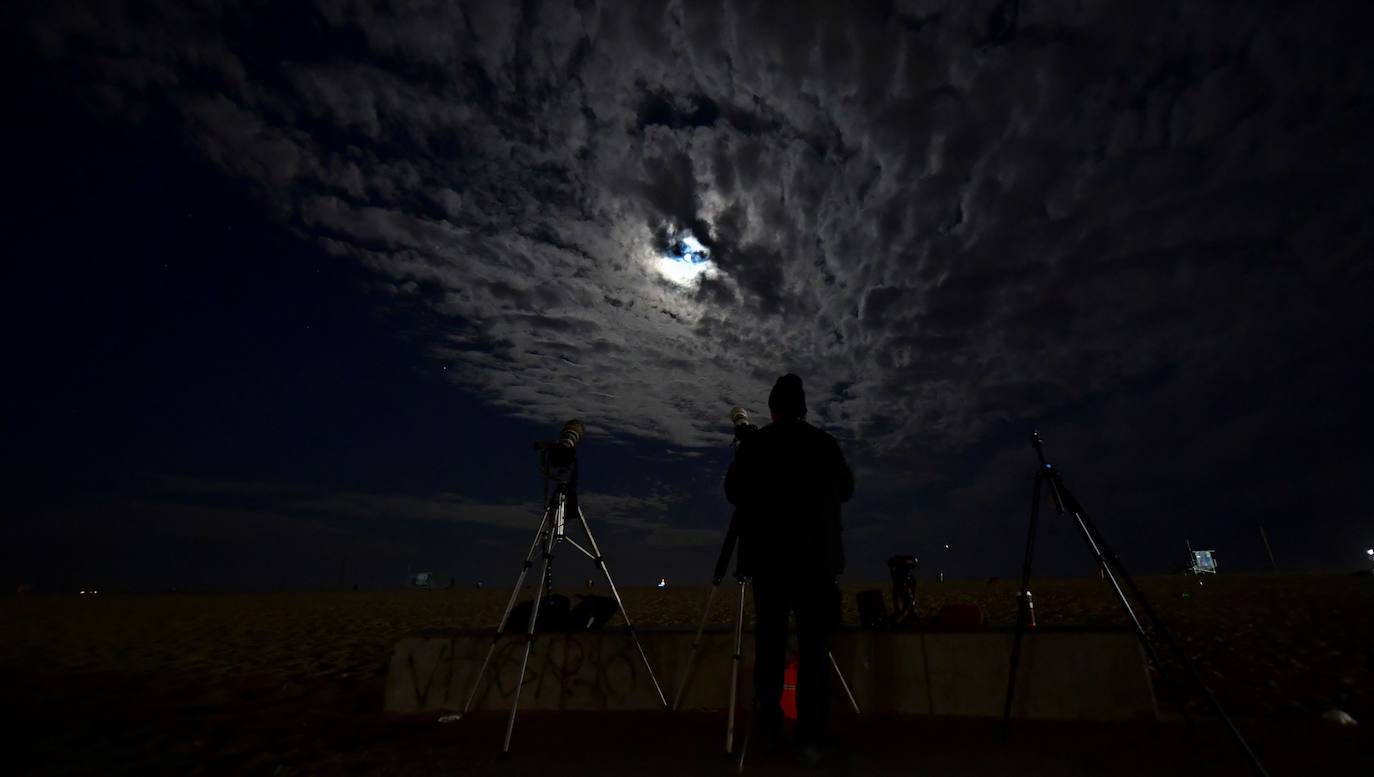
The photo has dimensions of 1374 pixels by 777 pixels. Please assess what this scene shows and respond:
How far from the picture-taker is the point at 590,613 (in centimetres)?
586

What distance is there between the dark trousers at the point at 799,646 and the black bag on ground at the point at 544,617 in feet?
8.04

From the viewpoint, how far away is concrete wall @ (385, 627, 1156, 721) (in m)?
4.41

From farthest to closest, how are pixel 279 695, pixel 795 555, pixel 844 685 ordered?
1. pixel 279 695
2. pixel 844 685
3. pixel 795 555

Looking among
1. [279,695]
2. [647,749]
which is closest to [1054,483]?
[647,749]

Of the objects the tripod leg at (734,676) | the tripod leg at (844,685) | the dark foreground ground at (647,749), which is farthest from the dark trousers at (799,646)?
the tripod leg at (844,685)

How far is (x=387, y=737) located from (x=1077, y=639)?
5.83 metres

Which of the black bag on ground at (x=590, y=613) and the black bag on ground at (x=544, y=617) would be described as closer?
the black bag on ground at (x=544, y=617)

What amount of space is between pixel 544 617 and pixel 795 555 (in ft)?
10.2

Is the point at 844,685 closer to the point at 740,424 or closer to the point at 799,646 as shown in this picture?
the point at 799,646

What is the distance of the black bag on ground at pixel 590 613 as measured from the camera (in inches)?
227

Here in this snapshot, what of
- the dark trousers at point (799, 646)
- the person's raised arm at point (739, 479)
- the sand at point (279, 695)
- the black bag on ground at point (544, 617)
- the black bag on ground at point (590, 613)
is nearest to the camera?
the dark trousers at point (799, 646)

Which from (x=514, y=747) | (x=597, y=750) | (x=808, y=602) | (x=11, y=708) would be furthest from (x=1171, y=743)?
(x=11, y=708)

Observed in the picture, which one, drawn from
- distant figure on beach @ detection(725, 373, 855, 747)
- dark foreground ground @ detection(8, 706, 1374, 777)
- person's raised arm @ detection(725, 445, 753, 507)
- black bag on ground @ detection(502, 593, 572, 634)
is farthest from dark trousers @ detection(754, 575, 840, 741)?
black bag on ground @ detection(502, 593, 572, 634)

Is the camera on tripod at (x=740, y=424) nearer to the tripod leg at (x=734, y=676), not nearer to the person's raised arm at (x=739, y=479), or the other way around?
the person's raised arm at (x=739, y=479)
